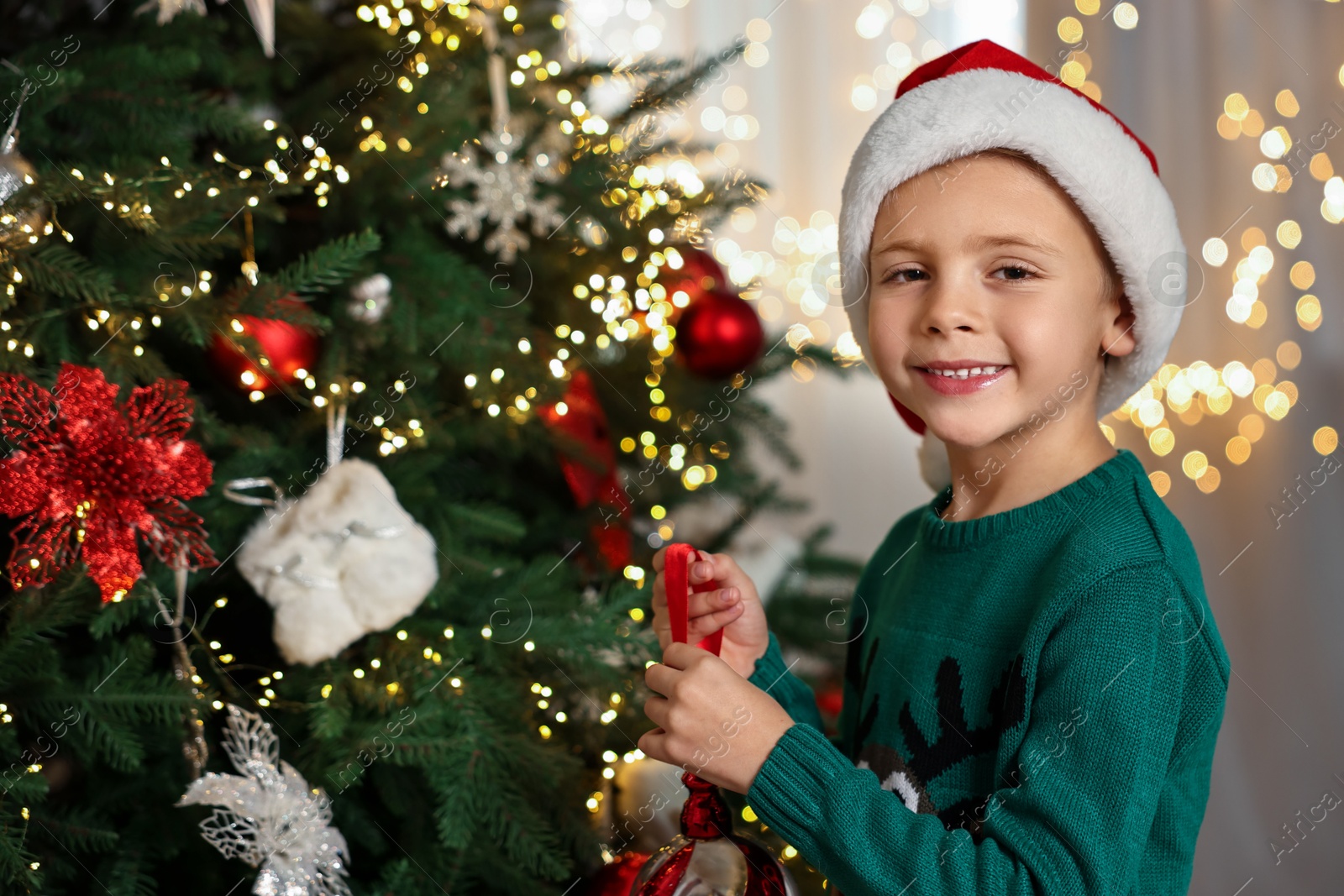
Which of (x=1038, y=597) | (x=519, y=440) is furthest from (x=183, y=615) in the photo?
(x=1038, y=597)

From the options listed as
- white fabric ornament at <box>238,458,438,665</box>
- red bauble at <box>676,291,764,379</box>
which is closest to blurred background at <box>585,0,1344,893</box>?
red bauble at <box>676,291,764,379</box>

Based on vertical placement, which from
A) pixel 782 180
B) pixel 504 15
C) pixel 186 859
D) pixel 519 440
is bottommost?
pixel 186 859

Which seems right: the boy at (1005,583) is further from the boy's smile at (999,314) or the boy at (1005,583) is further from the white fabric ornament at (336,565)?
the white fabric ornament at (336,565)

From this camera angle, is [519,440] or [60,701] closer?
[60,701]

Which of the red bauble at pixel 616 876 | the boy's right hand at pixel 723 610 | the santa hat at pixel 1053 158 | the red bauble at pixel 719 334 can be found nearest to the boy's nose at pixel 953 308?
the santa hat at pixel 1053 158

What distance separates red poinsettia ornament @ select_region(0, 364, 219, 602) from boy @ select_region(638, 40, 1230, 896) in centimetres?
45

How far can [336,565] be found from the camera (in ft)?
3.23

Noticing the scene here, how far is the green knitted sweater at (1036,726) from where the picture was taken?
601 millimetres

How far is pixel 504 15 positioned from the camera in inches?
52.4

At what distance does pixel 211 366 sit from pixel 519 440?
1.22 ft

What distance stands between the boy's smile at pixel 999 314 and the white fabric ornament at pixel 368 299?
1.90ft

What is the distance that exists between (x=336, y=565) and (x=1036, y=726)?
665 millimetres

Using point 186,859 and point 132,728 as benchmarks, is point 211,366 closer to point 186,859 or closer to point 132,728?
point 132,728

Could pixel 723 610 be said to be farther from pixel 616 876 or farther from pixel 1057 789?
pixel 616 876
